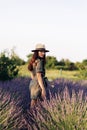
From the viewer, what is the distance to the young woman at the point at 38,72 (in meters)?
7.82

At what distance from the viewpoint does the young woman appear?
7.82 metres

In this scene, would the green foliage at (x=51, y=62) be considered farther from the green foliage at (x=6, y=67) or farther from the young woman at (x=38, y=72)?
the young woman at (x=38, y=72)

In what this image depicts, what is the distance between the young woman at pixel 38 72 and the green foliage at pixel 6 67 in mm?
5244

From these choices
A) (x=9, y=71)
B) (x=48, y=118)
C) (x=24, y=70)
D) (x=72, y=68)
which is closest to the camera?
(x=48, y=118)

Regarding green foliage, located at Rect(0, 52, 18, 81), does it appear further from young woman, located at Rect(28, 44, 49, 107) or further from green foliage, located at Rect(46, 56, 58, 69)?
green foliage, located at Rect(46, 56, 58, 69)

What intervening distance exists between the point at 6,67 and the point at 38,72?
20.2 ft

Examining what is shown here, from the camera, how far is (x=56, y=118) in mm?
6547

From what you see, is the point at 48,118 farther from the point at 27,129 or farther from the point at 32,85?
the point at 32,85

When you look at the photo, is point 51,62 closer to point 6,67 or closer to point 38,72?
point 6,67

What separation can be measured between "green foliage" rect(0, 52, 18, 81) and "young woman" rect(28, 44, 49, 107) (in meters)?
5.24

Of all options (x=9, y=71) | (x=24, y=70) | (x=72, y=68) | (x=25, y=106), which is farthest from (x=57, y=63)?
(x=25, y=106)

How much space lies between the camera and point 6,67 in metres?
13.9

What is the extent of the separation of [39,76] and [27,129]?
102 cm

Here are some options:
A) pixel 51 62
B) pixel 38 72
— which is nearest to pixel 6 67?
pixel 38 72
